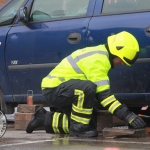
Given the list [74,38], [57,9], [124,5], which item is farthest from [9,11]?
[124,5]

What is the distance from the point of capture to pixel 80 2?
21.7ft

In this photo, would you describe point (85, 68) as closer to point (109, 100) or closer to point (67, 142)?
point (109, 100)

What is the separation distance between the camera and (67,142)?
5418 mm

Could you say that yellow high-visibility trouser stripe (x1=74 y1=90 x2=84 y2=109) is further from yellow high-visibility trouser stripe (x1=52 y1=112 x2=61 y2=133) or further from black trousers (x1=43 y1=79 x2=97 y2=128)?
yellow high-visibility trouser stripe (x1=52 y1=112 x2=61 y2=133)

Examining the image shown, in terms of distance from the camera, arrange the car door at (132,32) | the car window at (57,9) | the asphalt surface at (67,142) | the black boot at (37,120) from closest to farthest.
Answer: the asphalt surface at (67,142) < the car door at (132,32) < the black boot at (37,120) < the car window at (57,9)

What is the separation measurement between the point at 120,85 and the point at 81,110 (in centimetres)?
70

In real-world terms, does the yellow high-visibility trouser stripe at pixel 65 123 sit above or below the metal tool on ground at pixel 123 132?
below

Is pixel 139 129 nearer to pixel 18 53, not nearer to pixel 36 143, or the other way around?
pixel 36 143

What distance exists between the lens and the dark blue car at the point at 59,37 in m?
6.05

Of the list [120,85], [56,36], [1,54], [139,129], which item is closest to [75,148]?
[139,129]

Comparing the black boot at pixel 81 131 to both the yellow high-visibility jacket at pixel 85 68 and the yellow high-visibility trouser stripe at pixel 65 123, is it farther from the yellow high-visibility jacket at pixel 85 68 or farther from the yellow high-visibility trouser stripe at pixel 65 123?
the yellow high-visibility jacket at pixel 85 68

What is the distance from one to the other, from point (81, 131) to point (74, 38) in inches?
43.8

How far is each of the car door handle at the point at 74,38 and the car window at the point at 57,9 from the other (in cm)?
30

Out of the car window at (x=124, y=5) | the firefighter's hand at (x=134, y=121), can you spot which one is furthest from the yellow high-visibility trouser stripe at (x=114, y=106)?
the car window at (x=124, y=5)
